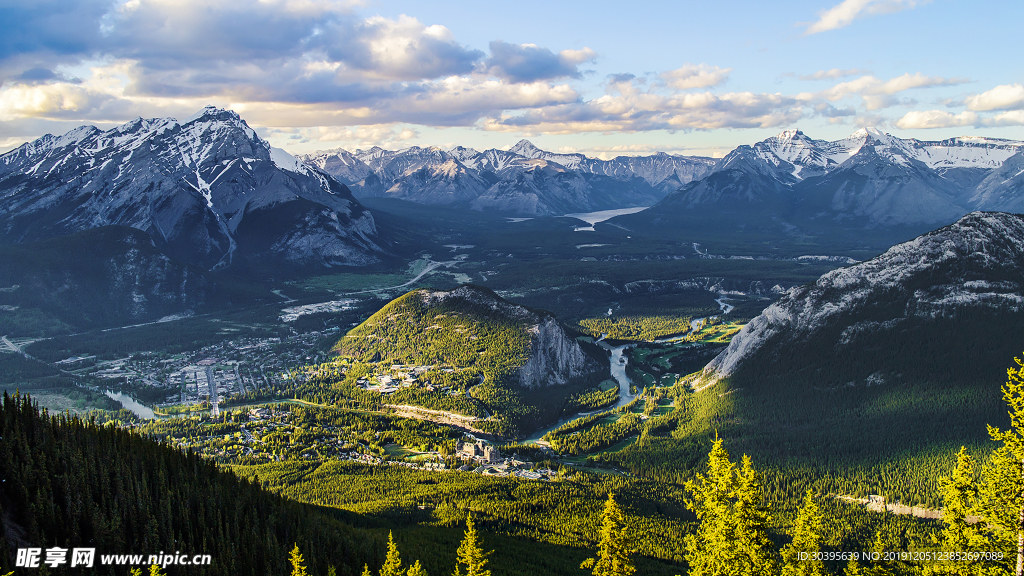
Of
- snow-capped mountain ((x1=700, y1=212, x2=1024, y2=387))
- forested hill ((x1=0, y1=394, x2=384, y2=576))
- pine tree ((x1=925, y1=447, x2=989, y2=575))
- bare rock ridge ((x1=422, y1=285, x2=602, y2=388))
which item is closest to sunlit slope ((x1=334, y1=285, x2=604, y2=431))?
bare rock ridge ((x1=422, y1=285, x2=602, y2=388))

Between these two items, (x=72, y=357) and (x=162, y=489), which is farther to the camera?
(x=72, y=357)

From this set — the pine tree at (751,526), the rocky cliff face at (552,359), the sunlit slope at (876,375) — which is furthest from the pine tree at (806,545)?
the rocky cliff face at (552,359)

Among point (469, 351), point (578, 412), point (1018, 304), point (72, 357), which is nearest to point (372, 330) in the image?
point (469, 351)

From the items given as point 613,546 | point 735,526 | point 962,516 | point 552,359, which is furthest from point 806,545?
point 552,359

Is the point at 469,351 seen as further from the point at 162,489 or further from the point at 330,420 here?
the point at 162,489

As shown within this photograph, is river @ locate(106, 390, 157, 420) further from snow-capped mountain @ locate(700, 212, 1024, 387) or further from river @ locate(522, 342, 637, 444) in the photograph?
snow-capped mountain @ locate(700, 212, 1024, 387)

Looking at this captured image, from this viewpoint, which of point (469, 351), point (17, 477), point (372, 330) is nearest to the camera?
point (17, 477)

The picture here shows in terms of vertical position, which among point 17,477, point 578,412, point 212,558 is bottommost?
point 578,412
